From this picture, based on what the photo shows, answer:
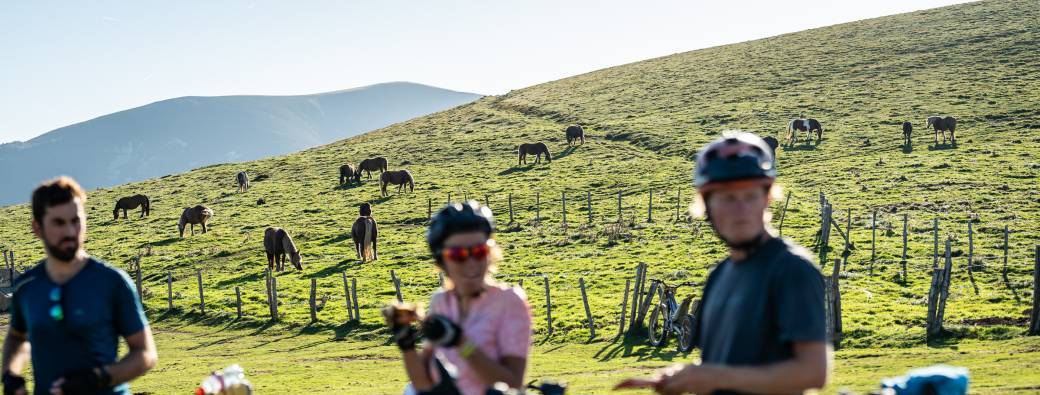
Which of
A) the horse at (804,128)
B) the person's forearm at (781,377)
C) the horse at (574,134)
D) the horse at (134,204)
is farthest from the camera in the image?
the horse at (574,134)

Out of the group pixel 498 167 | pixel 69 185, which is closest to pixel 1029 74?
pixel 498 167

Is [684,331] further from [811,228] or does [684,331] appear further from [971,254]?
[811,228]

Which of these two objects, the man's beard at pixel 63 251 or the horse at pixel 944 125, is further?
the horse at pixel 944 125

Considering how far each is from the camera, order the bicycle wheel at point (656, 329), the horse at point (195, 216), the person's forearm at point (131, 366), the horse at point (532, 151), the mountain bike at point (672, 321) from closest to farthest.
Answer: the person's forearm at point (131, 366)
the mountain bike at point (672, 321)
the bicycle wheel at point (656, 329)
the horse at point (195, 216)
the horse at point (532, 151)

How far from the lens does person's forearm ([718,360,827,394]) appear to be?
367 cm

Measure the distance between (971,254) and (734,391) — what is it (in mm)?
28200

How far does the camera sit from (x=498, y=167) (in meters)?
62.3

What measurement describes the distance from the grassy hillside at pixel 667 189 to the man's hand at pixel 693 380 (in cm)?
1137

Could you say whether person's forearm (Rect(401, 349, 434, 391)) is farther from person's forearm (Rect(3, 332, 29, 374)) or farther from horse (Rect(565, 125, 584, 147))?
horse (Rect(565, 125, 584, 147))

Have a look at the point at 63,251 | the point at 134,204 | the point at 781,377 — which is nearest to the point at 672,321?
the point at 63,251

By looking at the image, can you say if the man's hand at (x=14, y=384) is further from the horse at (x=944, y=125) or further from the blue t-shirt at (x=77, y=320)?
the horse at (x=944, y=125)

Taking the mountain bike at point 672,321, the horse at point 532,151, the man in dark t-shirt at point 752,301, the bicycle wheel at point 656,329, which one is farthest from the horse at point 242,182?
the man in dark t-shirt at point 752,301

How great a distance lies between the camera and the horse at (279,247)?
123 feet

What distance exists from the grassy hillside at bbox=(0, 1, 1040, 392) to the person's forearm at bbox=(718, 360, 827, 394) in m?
11.4
